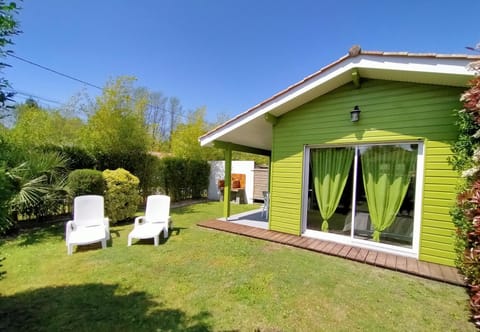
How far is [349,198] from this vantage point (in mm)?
5266

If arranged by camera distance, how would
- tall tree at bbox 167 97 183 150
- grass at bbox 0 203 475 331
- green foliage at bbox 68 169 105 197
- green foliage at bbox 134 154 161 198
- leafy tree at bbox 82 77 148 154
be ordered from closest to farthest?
grass at bbox 0 203 475 331 < green foliage at bbox 68 169 105 197 < leafy tree at bbox 82 77 148 154 < green foliage at bbox 134 154 161 198 < tall tree at bbox 167 97 183 150

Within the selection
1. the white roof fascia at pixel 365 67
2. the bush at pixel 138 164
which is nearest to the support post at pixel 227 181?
the white roof fascia at pixel 365 67

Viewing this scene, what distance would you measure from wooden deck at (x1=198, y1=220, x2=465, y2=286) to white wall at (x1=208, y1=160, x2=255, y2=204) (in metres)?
5.92

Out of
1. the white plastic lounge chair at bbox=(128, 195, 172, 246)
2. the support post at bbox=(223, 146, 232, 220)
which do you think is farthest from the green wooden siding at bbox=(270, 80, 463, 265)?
the white plastic lounge chair at bbox=(128, 195, 172, 246)

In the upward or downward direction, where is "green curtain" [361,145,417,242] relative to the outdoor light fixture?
downward

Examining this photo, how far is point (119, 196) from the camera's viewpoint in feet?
23.7

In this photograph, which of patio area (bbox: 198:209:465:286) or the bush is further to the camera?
the bush

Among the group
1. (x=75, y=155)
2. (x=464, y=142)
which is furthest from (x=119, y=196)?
(x=464, y=142)

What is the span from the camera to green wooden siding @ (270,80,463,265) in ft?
13.7

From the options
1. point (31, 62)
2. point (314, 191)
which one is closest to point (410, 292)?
point (314, 191)

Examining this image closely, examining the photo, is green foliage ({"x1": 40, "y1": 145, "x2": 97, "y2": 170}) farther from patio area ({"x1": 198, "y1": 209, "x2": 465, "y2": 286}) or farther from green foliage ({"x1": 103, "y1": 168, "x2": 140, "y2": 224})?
patio area ({"x1": 198, "y1": 209, "x2": 465, "y2": 286})

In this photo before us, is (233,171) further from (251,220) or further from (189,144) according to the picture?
(251,220)

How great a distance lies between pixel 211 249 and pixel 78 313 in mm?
2666

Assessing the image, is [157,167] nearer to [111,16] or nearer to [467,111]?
[111,16]
